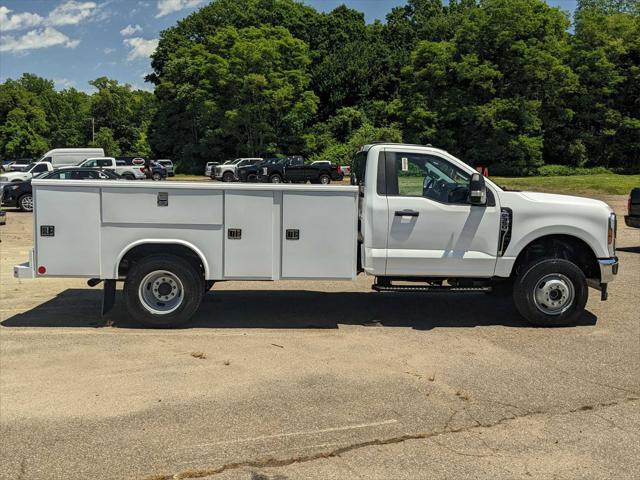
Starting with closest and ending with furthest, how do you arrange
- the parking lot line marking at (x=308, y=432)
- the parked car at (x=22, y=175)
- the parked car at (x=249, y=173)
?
the parking lot line marking at (x=308, y=432) → the parked car at (x=22, y=175) → the parked car at (x=249, y=173)

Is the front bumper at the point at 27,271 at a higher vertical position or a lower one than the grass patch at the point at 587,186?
lower

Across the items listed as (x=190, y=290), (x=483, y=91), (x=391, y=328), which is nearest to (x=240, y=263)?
(x=190, y=290)

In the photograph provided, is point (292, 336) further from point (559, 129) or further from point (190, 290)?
point (559, 129)

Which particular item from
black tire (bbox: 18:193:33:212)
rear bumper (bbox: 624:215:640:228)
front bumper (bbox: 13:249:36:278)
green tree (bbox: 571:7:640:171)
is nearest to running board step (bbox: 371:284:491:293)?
front bumper (bbox: 13:249:36:278)

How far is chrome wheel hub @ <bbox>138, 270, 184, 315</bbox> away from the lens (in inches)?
297

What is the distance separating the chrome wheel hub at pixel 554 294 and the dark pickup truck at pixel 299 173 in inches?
Result: 1347

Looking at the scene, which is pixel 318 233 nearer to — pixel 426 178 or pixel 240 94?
pixel 426 178

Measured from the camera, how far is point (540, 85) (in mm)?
→ 55844

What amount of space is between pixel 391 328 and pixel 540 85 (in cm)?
5348

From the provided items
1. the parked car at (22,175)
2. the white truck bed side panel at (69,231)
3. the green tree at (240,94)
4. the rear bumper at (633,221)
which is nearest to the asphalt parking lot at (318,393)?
the white truck bed side panel at (69,231)

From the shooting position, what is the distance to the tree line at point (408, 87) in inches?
2186

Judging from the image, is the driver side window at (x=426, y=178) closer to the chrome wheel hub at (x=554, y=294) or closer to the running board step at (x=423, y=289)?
the running board step at (x=423, y=289)

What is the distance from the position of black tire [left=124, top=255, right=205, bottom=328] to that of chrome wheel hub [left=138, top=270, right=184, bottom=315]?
15 millimetres

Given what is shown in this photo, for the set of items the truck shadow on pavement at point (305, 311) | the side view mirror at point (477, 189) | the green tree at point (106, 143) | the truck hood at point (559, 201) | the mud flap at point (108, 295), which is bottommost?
the truck shadow on pavement at point (305, 311)
